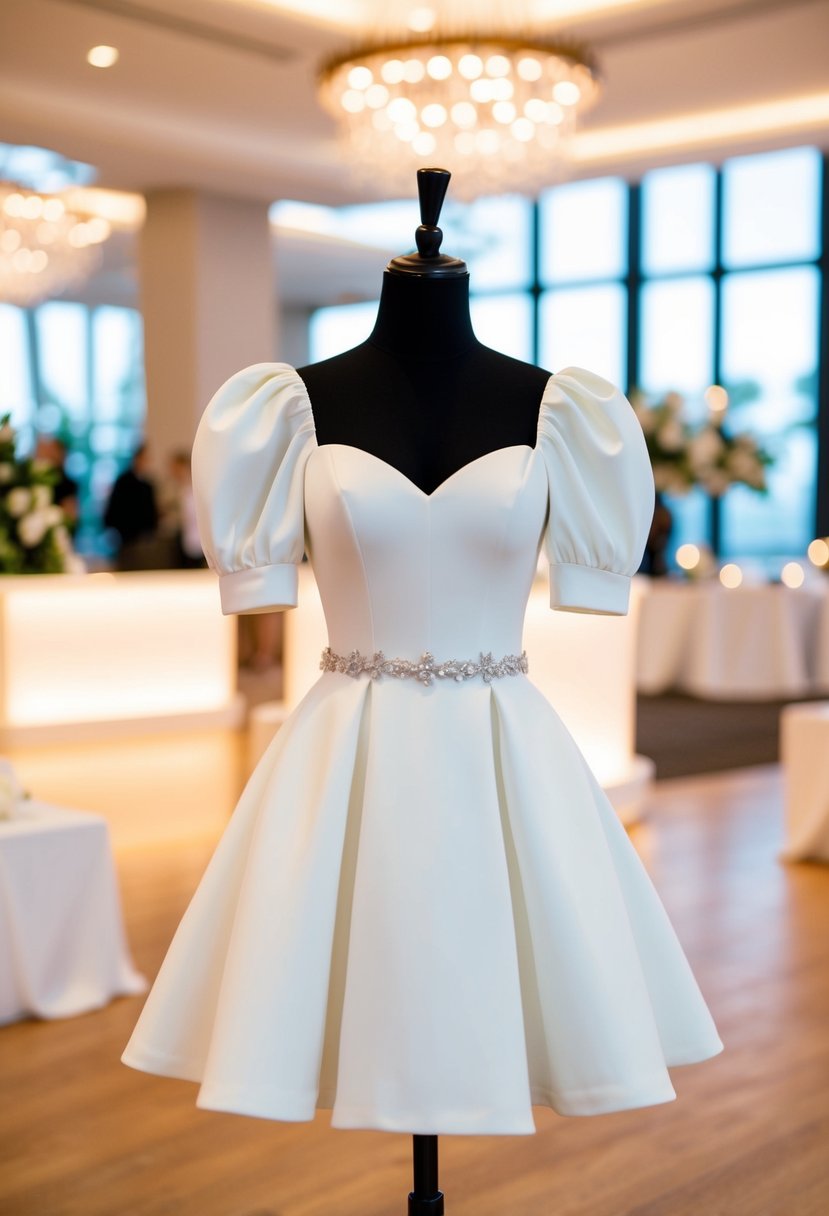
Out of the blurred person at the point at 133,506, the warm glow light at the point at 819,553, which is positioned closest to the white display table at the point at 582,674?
the blurred person at the point at 133,506

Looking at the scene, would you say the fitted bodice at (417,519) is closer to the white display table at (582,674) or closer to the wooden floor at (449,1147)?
the wooden floor at (449,1147)

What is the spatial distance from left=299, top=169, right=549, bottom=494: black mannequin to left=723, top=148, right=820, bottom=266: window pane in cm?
1100

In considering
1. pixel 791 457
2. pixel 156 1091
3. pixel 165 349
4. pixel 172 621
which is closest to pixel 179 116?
pixel 165 349

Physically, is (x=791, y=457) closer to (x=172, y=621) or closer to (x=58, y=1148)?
(x=172, y=621)

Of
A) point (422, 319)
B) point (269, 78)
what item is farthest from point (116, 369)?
point (422, 319)

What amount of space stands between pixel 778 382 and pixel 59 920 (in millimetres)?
10165

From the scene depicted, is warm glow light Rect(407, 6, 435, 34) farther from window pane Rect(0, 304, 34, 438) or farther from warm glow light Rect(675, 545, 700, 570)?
window pane Rect(0, 304, 34, 438)

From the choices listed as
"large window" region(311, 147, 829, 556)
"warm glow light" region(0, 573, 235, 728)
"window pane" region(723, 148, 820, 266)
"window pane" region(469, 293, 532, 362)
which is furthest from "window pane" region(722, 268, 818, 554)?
"warm glow light" region(0, 573, 235, 728)

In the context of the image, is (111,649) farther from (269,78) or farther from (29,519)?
(269,78)

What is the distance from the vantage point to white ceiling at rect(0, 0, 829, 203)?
711cm

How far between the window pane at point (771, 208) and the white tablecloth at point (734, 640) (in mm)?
3967

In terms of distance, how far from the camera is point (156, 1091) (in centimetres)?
310

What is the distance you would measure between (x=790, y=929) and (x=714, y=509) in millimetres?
9045

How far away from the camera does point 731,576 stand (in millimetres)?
9750
